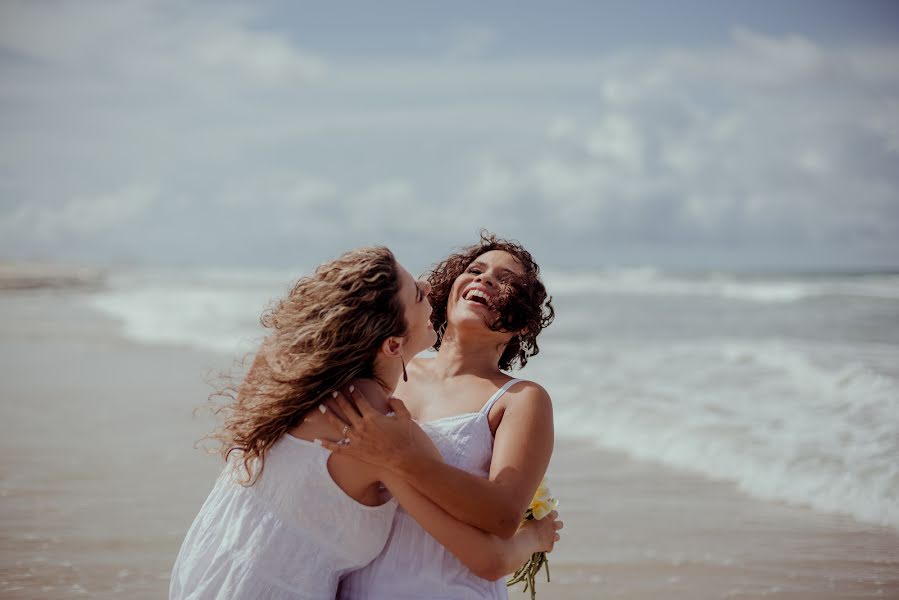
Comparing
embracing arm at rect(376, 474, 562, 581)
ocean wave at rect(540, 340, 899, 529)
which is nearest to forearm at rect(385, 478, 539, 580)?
embracing arm at rect(376, 474, 562, 581)

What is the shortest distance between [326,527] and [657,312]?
65.2 ft

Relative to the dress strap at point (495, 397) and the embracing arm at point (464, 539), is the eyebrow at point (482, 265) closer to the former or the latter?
the dress strap at point (495, 397)

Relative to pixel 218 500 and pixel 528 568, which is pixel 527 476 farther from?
pixel 218 500

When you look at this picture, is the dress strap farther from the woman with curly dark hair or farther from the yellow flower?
the yellow flower

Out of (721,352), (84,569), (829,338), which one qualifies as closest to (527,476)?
(84,569)

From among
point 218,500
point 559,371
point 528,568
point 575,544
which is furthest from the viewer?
point 559,371

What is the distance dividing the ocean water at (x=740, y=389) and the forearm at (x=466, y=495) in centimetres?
106

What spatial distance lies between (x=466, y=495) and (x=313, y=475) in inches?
20.4

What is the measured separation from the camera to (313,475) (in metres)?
2.80

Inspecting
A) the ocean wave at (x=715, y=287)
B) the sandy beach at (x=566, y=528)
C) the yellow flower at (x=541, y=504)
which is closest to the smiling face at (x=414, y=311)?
the yellow flower at (x=541, y=504)

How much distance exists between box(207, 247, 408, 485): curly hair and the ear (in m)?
0.02

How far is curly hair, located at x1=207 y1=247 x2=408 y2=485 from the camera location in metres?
2.83

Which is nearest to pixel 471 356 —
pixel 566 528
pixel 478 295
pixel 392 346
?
pixel 478 295

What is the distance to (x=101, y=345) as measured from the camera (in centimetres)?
1520
